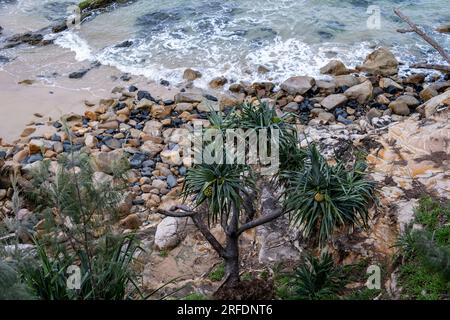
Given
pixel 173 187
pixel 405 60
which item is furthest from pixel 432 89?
pixel 173 187

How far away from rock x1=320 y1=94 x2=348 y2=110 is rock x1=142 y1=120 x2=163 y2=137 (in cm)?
449

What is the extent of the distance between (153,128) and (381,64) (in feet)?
24.3

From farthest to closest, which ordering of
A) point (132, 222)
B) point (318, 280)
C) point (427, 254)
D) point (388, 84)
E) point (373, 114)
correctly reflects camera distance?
point (388, 84) < point (373, 114) < point (132, 222) < point (318, 280) < point (427, 254)

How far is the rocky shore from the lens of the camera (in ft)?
25.8

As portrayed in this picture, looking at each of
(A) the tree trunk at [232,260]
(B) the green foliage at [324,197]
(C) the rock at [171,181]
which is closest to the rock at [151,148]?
(C) the rock at [171,181]

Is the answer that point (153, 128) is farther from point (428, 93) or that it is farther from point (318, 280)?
point (428, 93)

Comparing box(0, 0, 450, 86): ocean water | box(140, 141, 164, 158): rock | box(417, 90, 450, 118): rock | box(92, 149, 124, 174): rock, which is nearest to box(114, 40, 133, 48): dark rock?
box(0, 0, 450, 86): ocean water

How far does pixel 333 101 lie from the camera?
43.1ft

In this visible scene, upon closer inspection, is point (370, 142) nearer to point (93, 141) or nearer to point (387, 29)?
point (93, 141)

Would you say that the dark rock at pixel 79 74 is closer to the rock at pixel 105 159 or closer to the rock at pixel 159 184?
the rock at pixel 105 159

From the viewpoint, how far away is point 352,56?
53.3ft

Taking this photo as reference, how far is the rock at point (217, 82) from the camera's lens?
14.8 m

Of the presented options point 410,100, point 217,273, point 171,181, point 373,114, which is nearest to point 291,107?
point 373,114
